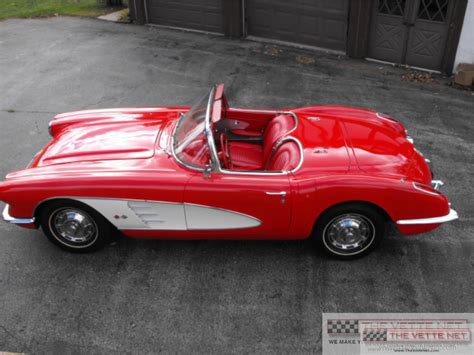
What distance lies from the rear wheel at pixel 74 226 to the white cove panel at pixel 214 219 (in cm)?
90

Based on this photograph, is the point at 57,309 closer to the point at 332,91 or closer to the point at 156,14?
the point at 332,91

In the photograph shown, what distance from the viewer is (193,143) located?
4.73 meters

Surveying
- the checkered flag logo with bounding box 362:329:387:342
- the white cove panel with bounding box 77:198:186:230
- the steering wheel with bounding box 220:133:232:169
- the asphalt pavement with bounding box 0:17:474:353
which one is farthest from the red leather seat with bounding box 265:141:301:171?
the checkered flag logo with bounding box 362:329:387:342

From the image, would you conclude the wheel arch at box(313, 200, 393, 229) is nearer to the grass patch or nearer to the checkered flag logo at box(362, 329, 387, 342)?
the checkered flag logo at box(362, 329, 387, 342)

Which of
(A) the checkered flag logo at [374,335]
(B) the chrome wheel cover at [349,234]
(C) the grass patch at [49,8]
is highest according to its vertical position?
(C) the grass patch at [49,8]

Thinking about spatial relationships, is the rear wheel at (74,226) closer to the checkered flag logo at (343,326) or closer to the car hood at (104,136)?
the car hood at (104,136)

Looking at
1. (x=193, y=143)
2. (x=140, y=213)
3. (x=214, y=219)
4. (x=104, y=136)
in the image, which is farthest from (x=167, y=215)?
(x=104, y=136)

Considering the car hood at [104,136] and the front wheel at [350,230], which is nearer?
the front wheel at [350,230]

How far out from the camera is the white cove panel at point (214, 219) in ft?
15.1

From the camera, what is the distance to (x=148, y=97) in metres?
9.05

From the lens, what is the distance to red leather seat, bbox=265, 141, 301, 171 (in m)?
4.69

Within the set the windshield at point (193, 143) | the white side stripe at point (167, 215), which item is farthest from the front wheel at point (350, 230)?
the windshield at point (193, 143)

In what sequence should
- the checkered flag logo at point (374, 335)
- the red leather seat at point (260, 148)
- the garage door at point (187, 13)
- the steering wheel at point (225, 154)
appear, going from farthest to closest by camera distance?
the garage door at point (187, 13) → the red leather seat at point (260, 148) → the steering wheel at point (225, 154) → the checkered flag logo at point (374, 335)

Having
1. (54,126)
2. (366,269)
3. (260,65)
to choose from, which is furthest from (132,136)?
(260,65)
